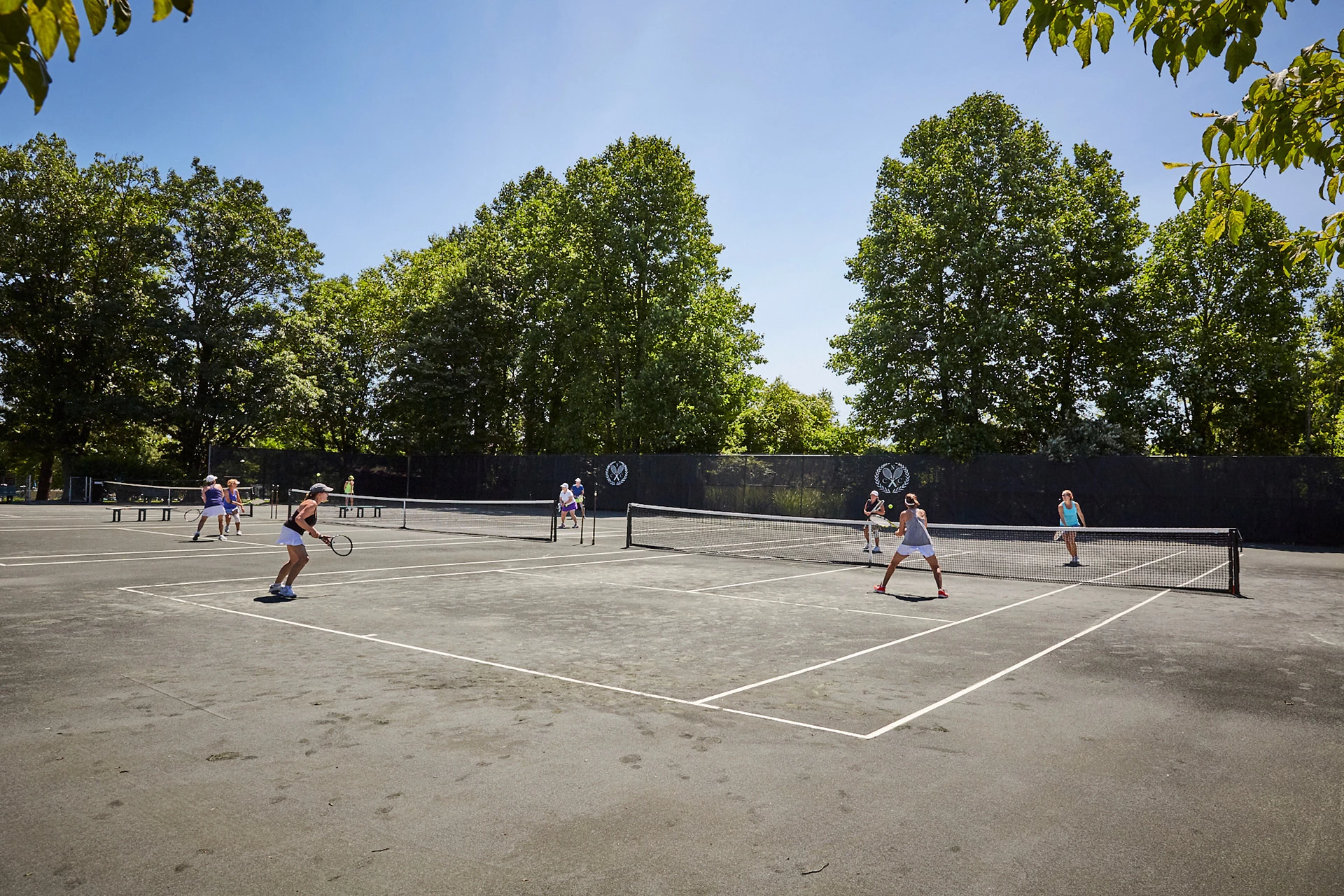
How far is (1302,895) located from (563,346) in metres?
51.3

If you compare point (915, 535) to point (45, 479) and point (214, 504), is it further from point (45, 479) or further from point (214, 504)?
point (45, 479)

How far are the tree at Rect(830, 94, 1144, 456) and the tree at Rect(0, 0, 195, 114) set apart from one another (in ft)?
125

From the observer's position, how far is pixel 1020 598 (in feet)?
46.3

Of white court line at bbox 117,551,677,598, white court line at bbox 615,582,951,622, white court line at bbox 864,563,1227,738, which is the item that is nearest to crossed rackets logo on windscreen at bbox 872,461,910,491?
white court line at bbox 117,551,677,598

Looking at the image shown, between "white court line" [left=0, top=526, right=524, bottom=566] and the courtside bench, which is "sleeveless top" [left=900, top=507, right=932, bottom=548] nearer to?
"white court line" [left=0, top=526, right=524, bottom=566]

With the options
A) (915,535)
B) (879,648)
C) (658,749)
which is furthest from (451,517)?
(658,749)

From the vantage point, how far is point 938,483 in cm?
3544

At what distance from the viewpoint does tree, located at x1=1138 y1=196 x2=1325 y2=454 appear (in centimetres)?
3809

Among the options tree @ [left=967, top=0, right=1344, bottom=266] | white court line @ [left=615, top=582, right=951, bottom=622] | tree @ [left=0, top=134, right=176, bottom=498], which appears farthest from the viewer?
tree @ [left=0, top=134, right=176, bottom=498]

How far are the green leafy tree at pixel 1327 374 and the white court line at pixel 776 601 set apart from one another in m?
32.6

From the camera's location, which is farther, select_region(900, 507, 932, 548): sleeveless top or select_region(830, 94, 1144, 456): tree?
select_region(830, 94, 1144, 456): tree

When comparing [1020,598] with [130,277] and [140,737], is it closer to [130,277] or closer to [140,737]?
[140,737]

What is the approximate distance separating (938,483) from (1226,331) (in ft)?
56.1

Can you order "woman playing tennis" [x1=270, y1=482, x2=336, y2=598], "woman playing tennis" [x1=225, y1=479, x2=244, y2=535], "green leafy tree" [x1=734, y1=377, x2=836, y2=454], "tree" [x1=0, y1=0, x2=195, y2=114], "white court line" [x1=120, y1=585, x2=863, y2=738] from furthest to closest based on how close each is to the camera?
1. "green leafy tree" [x1=734, y1=377, x2=836, y2=454]
2. "woman playing tennis" [x1=225, y1=479, x2=244, y2=535]
3. "woman playing tennis" [x1=270, y1=482, x2=336, y2=598]
4. "white court line" [x1=120, y1=585, x2=863, y2=738]
5. "tree" [x1=0, y1=0, x2=195, y2=114]
